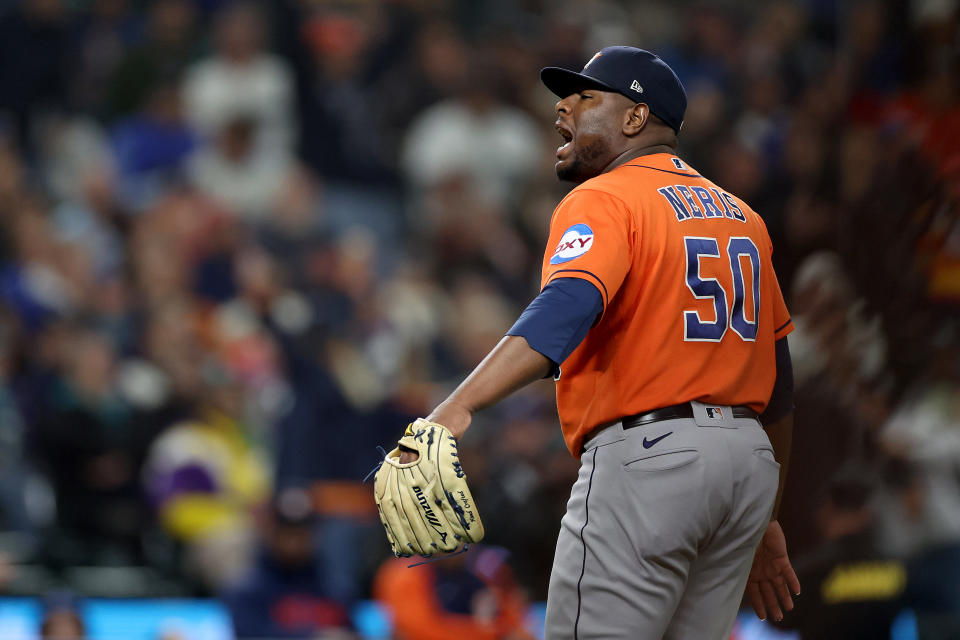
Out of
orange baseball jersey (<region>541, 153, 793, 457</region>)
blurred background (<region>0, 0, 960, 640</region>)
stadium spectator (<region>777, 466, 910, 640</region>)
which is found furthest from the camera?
blurred background (<region>0, 0, 960, 640</region>)

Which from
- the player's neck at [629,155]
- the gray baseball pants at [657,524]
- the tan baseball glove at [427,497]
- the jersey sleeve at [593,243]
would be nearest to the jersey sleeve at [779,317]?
the gray baseball pants at [657,524]

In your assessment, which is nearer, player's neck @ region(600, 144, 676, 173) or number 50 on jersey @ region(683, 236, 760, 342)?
number 50 on jersey @ region(683, 236, 760, 342)

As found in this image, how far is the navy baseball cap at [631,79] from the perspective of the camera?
2920 mm

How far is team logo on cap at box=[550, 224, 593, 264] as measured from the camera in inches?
103

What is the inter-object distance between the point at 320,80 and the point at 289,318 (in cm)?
247

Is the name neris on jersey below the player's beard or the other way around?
below

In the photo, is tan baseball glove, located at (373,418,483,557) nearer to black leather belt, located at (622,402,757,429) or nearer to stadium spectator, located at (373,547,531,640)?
black leather belt, located at (622,402,757,429)

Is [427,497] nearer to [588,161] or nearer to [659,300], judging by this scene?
[659,300]

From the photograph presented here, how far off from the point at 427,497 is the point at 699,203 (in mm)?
967

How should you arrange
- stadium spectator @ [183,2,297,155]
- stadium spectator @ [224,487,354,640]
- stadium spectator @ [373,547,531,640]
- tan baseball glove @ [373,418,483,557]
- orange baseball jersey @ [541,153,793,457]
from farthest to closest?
1. stadium spectator @ [183,2,297,155]
2. stadium spectator @ [224,487,354,640]
3. stadium spectator @ [373,547,531,640]
4. orange baseball jersey @ [541,153,793,457]
5. tan baseball glove @ [373,418,483,557]

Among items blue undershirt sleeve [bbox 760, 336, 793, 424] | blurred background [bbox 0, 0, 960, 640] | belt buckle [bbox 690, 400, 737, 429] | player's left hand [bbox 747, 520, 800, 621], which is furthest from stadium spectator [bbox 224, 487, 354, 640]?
belt buckle [bbox 690, 400, 737, 429]

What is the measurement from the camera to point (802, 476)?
14.0 ft

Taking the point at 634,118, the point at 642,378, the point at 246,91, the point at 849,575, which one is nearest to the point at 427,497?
the point at 642,378

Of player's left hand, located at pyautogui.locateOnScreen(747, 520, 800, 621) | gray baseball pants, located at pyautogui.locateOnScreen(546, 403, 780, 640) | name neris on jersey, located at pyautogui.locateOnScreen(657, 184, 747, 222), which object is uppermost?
name neris on jersey, located at pyautogui.locateOnScreen(657, 184, 747, 222)
